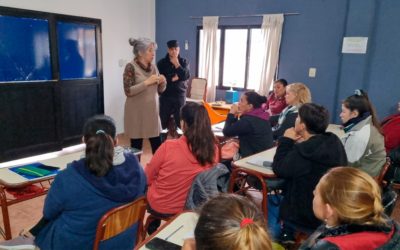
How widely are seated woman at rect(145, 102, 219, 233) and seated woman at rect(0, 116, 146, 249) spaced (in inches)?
14.8

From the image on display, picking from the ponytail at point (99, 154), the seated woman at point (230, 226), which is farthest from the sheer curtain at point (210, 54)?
the seated woman at point (230, 226)

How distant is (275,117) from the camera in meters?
3.98

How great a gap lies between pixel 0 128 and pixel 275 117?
11.2 feet

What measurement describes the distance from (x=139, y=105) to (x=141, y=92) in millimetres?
136

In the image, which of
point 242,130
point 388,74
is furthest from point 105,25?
point 388,74

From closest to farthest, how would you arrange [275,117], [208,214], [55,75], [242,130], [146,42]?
[208,214], [242,130], [146,42], [275,117], [55,75]

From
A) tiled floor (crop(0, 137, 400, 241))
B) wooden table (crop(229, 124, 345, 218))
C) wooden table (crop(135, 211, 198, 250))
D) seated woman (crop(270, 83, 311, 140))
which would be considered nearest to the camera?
wooden table (crop(135, 211, 198, 250))

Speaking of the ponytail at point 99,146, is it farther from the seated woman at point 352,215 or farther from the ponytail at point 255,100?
the ponytail at point 255,100

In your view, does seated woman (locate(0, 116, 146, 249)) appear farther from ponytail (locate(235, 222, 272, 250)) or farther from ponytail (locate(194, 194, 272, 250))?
ponytail (locate(235, 222, 272, 250))

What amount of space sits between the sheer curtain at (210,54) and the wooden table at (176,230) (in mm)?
4234

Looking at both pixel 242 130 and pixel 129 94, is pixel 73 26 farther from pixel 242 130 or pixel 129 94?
pixel 242 130

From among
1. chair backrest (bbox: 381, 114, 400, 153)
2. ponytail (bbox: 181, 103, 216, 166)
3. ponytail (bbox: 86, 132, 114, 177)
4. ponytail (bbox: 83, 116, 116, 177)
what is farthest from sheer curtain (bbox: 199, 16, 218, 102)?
ponytail (bbox: 86, 132, 114, 177)

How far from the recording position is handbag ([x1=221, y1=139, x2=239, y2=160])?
9.91 ft

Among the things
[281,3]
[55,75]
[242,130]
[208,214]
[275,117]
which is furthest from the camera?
[281,3]
